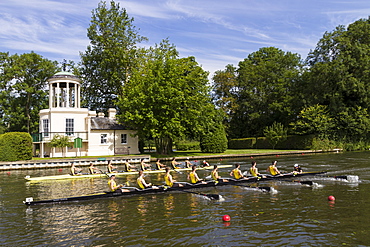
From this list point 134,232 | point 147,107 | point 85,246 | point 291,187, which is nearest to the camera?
point 85,246

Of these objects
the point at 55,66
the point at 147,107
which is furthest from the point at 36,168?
the point at 55,66

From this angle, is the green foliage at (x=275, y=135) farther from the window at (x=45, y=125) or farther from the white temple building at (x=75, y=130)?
the window at (x=45, y=125)

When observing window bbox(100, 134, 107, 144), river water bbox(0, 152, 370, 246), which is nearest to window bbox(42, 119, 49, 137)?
window bbox(100, 134, 107, 144)

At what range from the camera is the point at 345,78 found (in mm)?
52844

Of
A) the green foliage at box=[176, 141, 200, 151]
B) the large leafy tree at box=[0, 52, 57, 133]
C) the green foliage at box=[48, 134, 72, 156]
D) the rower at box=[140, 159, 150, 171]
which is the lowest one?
the rower at box=[140, 159, 150, 171]

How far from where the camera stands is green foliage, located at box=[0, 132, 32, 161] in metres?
33.9

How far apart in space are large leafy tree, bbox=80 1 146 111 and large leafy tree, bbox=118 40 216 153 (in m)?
11.1

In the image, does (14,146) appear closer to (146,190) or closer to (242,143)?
(146,190)

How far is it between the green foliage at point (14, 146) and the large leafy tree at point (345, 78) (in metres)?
45.3

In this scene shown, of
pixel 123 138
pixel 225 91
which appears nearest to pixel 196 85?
pixel 123 138

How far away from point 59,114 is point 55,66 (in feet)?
69.0

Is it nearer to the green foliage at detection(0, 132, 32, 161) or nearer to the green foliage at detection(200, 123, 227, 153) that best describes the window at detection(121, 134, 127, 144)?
the green foliage at detection(200, 123, 227, 153)

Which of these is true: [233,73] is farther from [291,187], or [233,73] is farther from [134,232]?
[134,232]

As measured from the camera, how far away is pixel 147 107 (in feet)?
135
